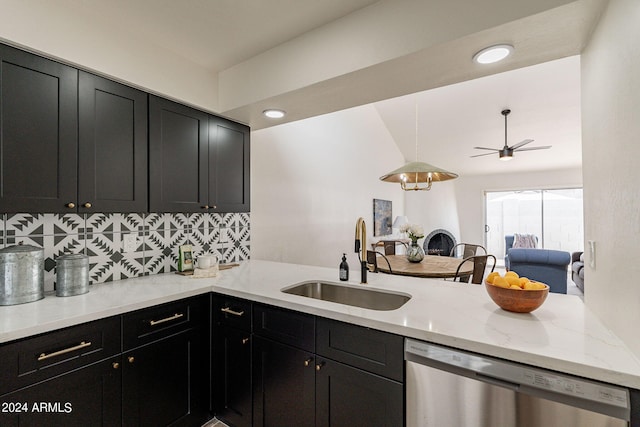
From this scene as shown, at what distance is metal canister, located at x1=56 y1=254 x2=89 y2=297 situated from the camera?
5.22 ft

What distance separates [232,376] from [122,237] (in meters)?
1.19

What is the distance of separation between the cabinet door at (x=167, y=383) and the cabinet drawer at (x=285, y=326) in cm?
46

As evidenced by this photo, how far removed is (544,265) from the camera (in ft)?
14.6

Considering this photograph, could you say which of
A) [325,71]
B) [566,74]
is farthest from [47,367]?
[566,74]

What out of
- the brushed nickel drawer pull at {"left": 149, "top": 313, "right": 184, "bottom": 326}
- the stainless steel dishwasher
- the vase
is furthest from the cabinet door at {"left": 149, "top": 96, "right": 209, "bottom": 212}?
the vase

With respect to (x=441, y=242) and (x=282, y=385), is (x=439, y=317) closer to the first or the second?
(x=282, y=385)

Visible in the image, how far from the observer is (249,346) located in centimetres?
169

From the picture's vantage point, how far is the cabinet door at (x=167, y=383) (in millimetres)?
1487

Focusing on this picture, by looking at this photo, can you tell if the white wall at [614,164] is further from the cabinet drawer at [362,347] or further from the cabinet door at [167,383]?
the cabinet door at [167,383]

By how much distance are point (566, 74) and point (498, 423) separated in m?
4.84

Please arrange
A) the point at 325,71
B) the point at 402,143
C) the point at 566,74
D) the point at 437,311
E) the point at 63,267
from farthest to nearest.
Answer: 1. the point at 402,143
2. the point at 566,74
3. the point at 325,71
4. the point at 63,267
5. the point at 437,311

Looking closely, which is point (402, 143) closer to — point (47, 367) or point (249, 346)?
point (249, 346)

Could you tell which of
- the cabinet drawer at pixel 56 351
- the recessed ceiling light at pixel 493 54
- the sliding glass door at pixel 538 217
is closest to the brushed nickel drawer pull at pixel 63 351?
the cabinet drawer at pixel 56 351

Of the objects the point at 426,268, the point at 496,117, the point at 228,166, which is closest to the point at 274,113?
the point at 228,166
